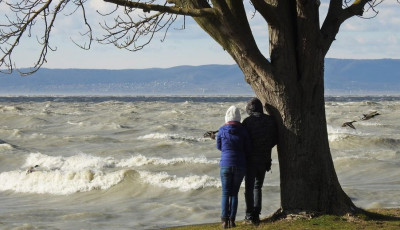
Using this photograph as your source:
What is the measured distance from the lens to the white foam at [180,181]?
2050 cm

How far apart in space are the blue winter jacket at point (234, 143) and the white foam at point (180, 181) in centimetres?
1021

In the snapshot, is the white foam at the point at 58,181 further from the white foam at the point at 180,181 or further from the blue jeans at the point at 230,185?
the blue jeans at the point at 230,185

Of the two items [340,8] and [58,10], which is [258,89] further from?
[58,10]

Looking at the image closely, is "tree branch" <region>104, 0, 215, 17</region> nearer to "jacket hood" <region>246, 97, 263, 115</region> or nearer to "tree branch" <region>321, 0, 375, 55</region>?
"jacket hood" <region>246, 97, 263, 115</region>

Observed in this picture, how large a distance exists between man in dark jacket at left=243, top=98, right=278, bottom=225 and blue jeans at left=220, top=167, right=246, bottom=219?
0.16 m

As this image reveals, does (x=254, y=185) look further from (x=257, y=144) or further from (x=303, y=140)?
(x=303, y=140)

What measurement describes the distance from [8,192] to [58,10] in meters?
13.0

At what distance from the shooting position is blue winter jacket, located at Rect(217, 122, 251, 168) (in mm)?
9992

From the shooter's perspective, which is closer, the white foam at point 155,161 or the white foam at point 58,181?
the white foam at point 58,181

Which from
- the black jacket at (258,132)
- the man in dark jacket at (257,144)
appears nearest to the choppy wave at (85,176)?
the man in dark jacket at (257,144)

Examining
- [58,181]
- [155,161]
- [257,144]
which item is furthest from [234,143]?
[155,161]

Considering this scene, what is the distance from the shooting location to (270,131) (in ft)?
33.8

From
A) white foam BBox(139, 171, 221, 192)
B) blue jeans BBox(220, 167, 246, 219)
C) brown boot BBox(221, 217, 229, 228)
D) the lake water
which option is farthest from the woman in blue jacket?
white foam BBox(139, 171, 221, 192)

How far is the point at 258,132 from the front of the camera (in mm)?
10188
